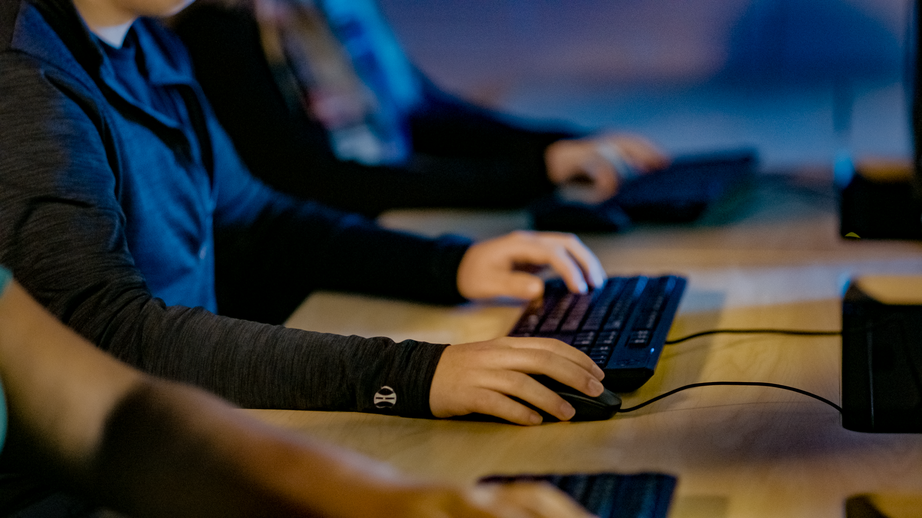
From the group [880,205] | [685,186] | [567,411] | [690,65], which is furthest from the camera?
[690,65]

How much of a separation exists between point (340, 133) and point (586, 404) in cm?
105

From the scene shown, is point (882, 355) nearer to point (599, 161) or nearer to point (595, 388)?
point (595, 388)

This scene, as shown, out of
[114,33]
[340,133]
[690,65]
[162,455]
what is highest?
[114,33]

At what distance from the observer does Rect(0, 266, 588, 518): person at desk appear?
0.49 metres

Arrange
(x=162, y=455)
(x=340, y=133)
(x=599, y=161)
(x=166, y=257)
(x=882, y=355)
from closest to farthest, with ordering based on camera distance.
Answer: (x=162, y=455), (x=882, y=355), (x=166, y=257), (x=599, y=161), (x=340, y=133)

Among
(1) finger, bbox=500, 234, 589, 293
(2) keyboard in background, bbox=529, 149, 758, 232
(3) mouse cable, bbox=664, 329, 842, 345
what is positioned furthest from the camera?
(2) keyboard in background, bbox=529, 149, 758, 232

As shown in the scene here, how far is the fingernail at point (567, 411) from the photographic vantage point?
0.74m

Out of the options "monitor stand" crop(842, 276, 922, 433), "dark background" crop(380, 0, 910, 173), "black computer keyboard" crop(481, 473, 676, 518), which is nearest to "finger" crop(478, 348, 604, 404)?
"black computer keyboard" crop(481, 473, 676, 518)

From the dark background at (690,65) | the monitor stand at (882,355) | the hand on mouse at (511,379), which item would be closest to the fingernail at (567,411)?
the hand on mouse at (511,379)

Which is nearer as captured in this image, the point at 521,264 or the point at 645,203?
the point at 521,264

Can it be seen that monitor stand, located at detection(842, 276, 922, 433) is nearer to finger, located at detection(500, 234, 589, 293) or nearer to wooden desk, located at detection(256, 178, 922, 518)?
wooden desk, located at detection(256, 178, 922, 518)

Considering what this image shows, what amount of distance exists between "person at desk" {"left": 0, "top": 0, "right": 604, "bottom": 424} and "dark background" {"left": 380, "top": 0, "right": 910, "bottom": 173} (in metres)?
0.99

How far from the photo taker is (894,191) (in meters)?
1.36

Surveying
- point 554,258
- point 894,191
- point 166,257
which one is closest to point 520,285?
point 554,258
